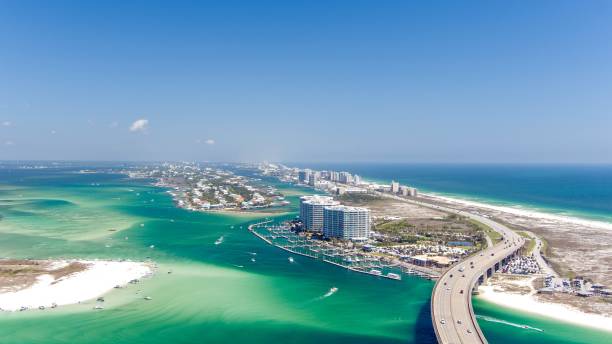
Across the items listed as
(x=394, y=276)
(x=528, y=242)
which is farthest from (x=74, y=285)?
(x=528, y=242)

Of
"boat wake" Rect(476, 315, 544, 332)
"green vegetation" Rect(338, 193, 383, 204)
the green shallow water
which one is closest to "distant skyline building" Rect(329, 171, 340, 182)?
"green vegetation" Rect(338, 193, 383, 204)

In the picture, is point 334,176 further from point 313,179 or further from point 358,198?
point 358,198

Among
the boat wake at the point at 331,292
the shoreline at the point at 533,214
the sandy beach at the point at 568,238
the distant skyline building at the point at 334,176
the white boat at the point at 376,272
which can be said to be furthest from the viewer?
the distant skyline building at the point at 334,176

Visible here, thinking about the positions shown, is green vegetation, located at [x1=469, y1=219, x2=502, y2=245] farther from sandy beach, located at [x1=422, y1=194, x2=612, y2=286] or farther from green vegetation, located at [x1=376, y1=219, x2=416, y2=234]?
green vegetation, located at [x1=376, y1=219, x2=416, y2=234]

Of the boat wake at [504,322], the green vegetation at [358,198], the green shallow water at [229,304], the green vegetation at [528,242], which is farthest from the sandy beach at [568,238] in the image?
the green vegetation at [358,198]

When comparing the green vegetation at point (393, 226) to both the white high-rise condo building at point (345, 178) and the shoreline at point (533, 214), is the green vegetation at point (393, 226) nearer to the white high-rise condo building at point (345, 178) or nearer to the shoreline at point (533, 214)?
the shoreline at point (533, 214)

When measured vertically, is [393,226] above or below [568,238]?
above

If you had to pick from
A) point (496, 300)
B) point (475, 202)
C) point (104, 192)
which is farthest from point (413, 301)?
point (104, 192)
